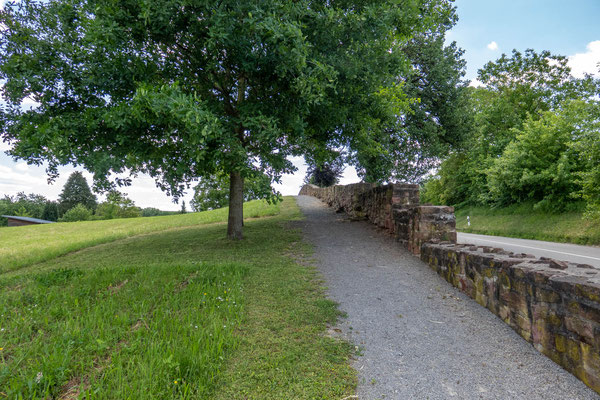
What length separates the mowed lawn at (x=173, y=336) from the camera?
105 inches

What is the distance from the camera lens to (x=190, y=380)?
8.93 feet

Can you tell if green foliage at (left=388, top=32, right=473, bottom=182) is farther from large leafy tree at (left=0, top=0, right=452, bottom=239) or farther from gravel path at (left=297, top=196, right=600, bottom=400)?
gravel path at (left=297, top=196, right=600, bottom=400)

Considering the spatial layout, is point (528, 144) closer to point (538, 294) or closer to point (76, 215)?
point (538, 294)

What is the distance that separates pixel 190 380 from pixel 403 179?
17859 mm

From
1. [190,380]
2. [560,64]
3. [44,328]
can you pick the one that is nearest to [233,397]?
[190,380]

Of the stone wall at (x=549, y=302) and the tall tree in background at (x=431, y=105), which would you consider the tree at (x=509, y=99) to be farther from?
the stone wall at (x=549, y=302)

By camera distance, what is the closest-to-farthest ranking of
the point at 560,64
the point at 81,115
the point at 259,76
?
the point at 81,115
the point at 259,76
the point at 560,64

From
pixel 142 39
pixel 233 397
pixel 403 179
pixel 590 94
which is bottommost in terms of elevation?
pixel 233 397

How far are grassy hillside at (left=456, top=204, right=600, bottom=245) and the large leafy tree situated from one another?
11.2 meters

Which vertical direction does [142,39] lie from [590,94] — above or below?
below

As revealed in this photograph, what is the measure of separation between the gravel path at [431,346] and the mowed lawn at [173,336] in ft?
1.20

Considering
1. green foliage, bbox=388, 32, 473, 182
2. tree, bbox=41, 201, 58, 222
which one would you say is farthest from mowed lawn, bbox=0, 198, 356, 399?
tree, bbox=41, 201, 58, 222

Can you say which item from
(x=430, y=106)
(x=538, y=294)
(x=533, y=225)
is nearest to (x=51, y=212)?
(x=430, y=106)

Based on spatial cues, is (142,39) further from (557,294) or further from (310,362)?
(557,294)
